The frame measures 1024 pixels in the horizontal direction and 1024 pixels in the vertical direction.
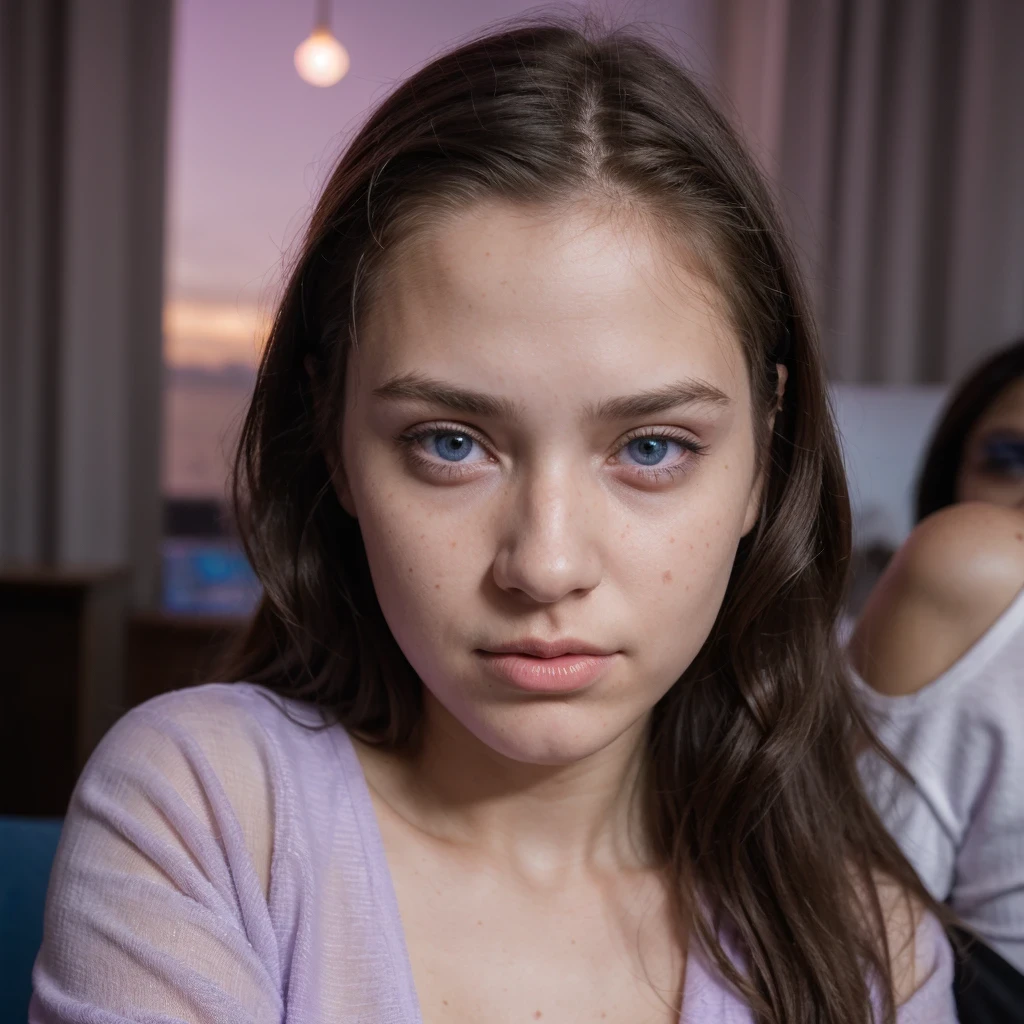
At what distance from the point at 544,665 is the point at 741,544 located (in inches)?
12.5

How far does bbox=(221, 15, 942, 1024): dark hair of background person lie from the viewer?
2.92ft

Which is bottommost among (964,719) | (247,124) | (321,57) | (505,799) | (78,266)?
(505,799)

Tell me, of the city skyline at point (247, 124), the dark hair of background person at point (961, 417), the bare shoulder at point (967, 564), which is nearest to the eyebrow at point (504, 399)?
the bare shoulder at point (967, 564)

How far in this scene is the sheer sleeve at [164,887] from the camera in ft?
2.55

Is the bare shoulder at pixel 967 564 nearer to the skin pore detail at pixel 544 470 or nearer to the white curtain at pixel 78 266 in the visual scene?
the skin pore detail at pixel 544 470

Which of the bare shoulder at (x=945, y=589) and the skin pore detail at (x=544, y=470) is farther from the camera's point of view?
the bare shoulder at (x=945, y=589)

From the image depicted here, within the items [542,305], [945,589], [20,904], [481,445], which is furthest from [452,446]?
[20,904]

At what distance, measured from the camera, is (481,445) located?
835mm

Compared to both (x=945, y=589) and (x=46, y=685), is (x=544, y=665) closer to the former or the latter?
(x=945, y=589)

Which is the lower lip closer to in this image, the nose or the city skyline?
the nose

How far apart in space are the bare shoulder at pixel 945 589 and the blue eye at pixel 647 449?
280mm

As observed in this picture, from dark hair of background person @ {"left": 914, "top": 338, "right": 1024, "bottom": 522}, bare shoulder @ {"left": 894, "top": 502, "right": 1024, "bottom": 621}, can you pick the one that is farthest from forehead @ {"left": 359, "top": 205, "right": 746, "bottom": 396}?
dark hair of background person @ {"left": 914, "top": 338, "right": 1024, "bottom": 522}

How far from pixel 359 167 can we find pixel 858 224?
3155mm

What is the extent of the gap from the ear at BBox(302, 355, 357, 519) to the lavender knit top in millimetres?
195
